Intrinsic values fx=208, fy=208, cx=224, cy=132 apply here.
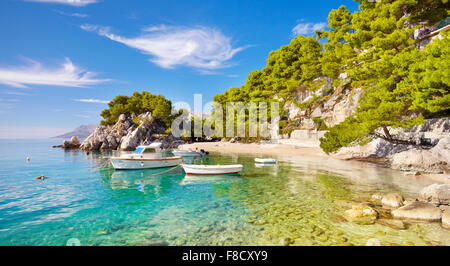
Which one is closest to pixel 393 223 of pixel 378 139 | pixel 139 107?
pixel 378 139

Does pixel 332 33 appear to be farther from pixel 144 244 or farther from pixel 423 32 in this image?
pixel 144 244

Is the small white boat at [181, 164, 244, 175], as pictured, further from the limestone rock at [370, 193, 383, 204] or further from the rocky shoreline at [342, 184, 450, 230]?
the limestone rock at [370, 193, 383, 204]

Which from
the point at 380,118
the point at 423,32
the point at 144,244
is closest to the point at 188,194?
the point at 144,244

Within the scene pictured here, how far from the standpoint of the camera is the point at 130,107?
84.4 meters

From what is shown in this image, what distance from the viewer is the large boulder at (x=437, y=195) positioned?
11.8 m

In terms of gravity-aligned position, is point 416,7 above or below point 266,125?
above

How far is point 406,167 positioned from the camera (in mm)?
21688

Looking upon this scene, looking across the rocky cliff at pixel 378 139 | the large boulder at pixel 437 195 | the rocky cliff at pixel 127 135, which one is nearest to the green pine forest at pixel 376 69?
the rocky cliff at pixel 378 139

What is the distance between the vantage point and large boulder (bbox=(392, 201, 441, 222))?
9516 millimetres

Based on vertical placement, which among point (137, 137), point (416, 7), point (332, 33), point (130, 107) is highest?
point (332, 33)

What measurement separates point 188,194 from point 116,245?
24.1 ft

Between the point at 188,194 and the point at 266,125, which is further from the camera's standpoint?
the point at 266,125

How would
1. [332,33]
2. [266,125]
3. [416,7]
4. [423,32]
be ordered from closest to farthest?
[416,7]
[423,32]
[332,33]
[266,125]

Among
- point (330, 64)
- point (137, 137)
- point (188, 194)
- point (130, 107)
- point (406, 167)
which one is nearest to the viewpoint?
point (188, 194)
